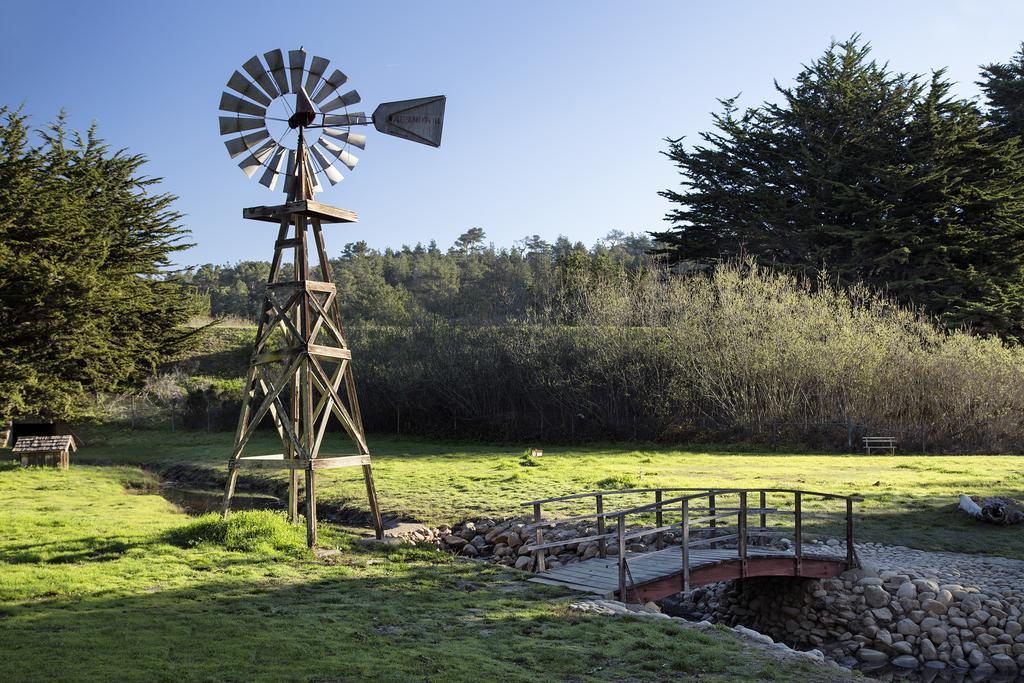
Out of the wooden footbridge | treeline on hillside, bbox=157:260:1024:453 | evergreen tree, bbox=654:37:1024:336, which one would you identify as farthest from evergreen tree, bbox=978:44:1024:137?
the wooden footbridge

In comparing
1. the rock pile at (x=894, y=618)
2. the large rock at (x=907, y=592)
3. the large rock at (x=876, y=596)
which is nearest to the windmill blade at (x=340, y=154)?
the rock pile at (x=894, y=618)

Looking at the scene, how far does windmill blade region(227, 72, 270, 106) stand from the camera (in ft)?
42.8

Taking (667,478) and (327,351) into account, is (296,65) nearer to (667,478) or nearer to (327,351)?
(327,351)

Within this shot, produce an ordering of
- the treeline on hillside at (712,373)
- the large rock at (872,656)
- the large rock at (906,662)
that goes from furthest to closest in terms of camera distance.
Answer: the treeline on hillside at (712,373)
the large rock at (872,656)
the large rock at (906,662)

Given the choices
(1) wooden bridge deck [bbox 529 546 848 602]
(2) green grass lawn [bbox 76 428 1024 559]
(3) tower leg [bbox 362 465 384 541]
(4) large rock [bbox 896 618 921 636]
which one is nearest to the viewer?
(1) wooden bridge deck [bbox 529 546 848 602]

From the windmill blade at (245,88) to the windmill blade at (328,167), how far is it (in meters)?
1.15

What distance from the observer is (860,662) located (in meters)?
11.5

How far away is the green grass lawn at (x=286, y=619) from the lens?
6.81 meters

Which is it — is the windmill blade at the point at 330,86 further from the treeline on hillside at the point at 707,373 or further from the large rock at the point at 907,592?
the treeline on hillside at the point at 707,373

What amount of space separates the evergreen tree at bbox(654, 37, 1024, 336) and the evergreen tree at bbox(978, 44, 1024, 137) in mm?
2024

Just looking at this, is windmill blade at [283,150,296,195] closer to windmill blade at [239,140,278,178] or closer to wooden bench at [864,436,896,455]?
windmill blade at [239,140,278,178]

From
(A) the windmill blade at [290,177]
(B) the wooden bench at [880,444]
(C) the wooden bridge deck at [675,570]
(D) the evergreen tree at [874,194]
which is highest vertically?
(D) the evergreen tree at [874,194]

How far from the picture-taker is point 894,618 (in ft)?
39.2

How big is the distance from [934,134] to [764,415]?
16874 mm
